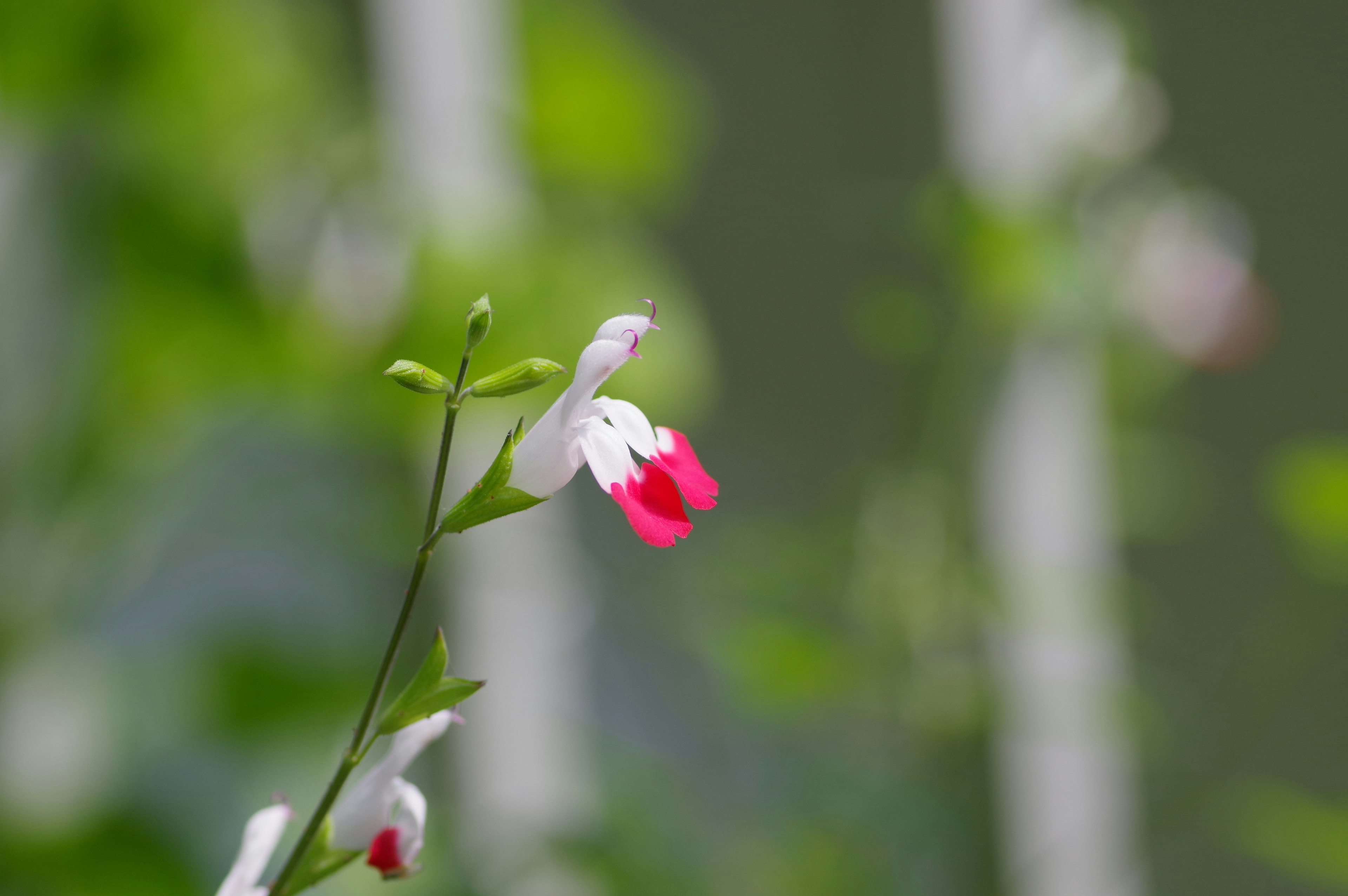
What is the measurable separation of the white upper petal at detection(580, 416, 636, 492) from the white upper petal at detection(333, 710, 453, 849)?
0.07 metres

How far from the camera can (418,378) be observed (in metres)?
0.19

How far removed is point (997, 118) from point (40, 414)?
1.05m

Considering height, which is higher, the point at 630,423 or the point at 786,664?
the point at 786,664

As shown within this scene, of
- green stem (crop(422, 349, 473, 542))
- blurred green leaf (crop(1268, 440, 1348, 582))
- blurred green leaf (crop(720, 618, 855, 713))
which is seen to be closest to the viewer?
green stem (crop(422, 349, 473, 542))

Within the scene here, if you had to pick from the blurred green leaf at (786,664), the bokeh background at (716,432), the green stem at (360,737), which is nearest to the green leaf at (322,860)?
the green stem at (360,737)

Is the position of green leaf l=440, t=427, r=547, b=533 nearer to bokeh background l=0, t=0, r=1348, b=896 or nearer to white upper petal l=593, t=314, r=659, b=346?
white upper petal l=593, t=314, r=659, b=346

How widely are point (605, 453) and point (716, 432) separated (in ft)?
3.35

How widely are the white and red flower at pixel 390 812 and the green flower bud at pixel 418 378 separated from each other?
7cm

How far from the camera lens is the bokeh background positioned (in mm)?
691

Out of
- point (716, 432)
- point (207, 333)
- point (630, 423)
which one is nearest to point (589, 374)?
point (630, 423)

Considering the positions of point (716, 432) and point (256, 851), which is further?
point (716, 432)

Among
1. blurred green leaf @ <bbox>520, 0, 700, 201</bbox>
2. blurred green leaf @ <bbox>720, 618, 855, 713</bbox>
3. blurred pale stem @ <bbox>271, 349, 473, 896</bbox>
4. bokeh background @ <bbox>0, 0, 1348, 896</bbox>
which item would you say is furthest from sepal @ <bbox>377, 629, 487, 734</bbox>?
blurred green leaf @ <bbox>520, 0, 700, 201</bbox>

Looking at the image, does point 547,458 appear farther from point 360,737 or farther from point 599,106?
point 599,106

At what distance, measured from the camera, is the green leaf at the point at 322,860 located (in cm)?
21
